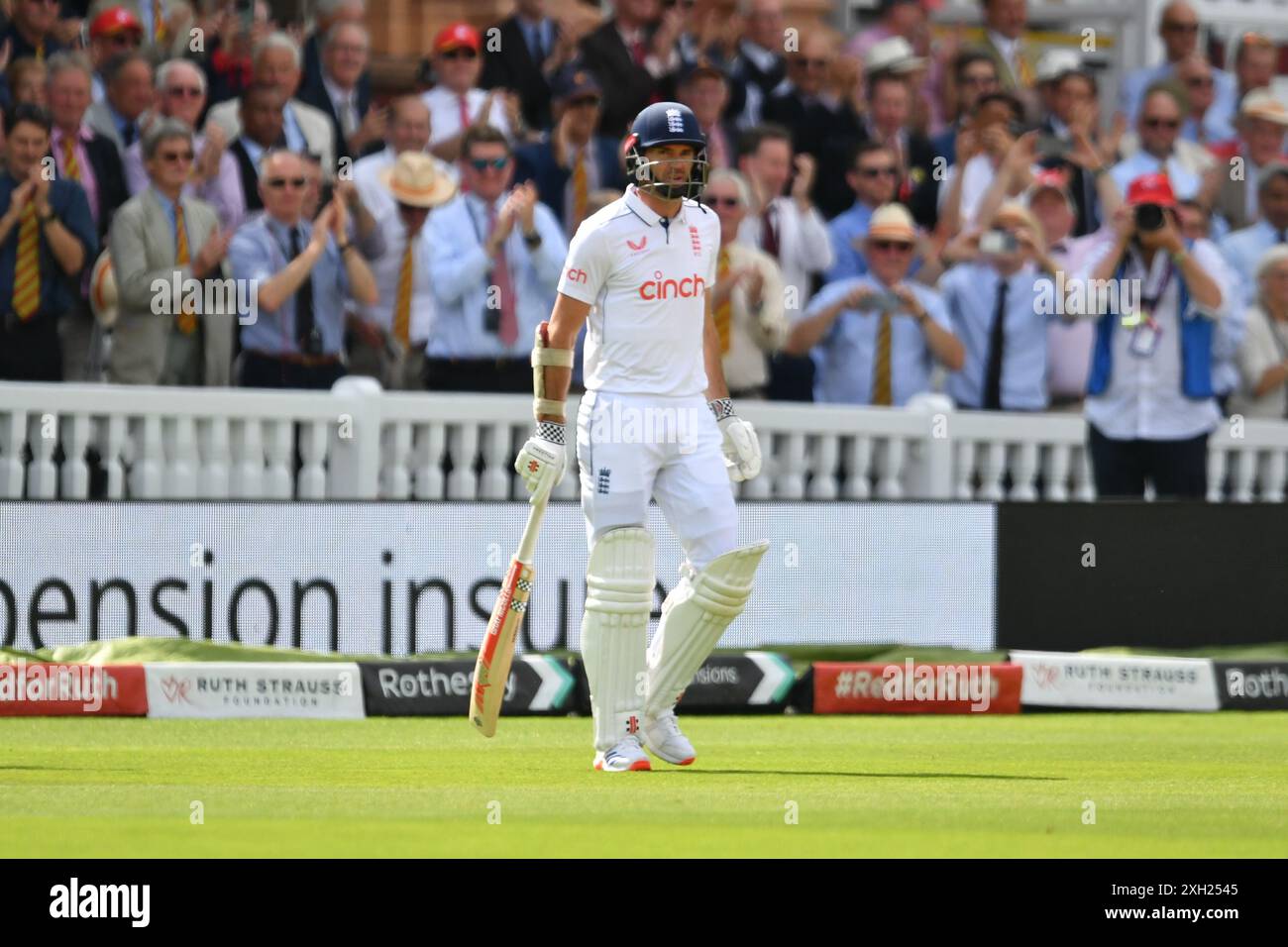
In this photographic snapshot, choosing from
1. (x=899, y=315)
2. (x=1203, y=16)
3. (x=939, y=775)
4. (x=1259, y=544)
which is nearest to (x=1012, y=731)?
(x=939, y=775)

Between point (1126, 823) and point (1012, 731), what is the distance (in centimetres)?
387

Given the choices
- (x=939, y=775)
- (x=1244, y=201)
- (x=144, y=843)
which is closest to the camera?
(x=144, y=843)

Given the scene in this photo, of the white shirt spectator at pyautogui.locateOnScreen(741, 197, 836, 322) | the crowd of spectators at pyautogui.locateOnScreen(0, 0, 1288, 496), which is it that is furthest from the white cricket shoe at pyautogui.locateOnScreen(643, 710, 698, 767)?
the white shirt spectator at pyautogui.locateOnScreen(741, 197, 836, 322)

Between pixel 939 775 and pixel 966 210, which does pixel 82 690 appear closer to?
pixel 939 775

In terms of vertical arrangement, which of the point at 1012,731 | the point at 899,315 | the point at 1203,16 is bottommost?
the point at 1012,731

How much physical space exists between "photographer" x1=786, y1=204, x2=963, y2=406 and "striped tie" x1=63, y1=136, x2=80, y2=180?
4519 mm

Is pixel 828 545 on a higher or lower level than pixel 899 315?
lower

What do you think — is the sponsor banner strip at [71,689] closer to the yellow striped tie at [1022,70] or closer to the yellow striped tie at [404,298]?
the yellow striped tie at [404,298]

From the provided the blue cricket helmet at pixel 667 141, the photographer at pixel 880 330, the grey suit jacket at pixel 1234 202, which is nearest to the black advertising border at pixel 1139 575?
the photographer at pixel 880 330

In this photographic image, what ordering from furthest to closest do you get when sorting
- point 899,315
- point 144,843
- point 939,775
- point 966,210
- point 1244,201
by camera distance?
point 1244,201, point 966,210, point 899,315, point 939,775, point 144,843

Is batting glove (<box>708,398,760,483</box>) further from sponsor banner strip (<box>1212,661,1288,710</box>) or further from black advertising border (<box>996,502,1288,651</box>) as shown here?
black advertising border (<box>996,502,1288,651</box>)

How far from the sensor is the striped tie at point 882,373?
15.7m

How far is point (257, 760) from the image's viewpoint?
30.9 ft

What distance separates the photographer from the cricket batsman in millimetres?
9039
